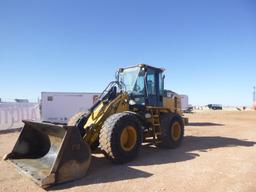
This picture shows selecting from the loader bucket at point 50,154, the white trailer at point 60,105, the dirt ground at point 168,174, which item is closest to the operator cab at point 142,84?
the dirt ground at point 168,174

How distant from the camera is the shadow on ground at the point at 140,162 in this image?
5.52 meters

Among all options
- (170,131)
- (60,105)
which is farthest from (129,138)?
(60,105)

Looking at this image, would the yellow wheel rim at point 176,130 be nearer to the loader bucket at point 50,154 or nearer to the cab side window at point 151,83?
the cab side window at point 151,83

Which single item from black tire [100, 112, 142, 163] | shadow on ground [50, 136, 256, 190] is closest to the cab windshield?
black tire [100, 112, 142, 163]

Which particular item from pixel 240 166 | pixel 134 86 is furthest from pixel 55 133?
pixel 240 166

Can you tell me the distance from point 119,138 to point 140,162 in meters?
1.04

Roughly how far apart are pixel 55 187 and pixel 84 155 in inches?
33.1

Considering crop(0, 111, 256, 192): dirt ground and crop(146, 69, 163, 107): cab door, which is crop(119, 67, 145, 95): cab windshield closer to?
crop(146, 69, 163, 107): cab door

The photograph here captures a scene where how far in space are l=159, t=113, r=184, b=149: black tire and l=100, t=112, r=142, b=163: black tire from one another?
173cm

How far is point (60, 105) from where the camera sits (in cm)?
1695

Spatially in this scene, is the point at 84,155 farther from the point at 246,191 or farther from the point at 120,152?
the point at 246,191

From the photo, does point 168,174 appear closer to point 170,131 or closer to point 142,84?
point 170,131

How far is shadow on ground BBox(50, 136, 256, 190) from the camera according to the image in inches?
217

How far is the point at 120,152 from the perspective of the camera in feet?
21.3
